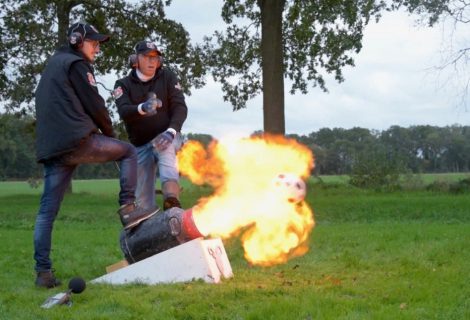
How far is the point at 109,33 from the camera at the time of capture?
30484 mm

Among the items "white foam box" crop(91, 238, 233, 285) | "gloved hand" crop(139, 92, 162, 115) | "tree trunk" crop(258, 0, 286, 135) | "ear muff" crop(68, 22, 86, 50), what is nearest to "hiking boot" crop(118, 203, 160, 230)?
"white foam box" crop(91, 238, 233, 285)

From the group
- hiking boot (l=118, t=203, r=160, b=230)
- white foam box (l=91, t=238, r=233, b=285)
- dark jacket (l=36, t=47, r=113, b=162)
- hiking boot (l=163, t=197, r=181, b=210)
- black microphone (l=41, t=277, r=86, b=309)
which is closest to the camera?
black microphone (l=41, t=277, r=86, b=309)

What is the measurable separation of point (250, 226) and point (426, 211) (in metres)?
12.1

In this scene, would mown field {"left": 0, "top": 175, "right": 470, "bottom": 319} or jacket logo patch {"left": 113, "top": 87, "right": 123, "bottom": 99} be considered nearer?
mown field {"left": 0, "top": 175, "right": 470, "bottom": 319}

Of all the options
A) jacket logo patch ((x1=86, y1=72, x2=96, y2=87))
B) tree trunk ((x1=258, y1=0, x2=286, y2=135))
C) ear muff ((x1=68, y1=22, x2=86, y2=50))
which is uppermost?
tree trunk ((x1=258, y1=0, x2=286, y2=135))

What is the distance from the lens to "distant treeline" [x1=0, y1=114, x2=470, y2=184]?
1173 inches

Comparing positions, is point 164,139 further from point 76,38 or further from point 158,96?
point 76,38

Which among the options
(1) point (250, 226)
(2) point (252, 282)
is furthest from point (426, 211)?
(2) point (252, 282)

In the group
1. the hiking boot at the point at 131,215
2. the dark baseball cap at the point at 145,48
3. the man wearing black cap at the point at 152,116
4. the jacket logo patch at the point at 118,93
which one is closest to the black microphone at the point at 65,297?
the hiking boot at the point at 131,215

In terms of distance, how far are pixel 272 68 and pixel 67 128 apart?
54.4 ft

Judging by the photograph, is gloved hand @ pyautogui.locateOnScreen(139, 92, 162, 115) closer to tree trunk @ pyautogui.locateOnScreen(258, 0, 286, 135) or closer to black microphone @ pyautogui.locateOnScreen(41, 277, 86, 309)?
black microphone @ pyautogui.locateOnScreen(41, 277, 86, 309)

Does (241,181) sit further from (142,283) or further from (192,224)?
(142,283)

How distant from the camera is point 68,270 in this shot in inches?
306

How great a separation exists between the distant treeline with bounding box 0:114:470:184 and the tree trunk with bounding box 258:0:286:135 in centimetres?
99
